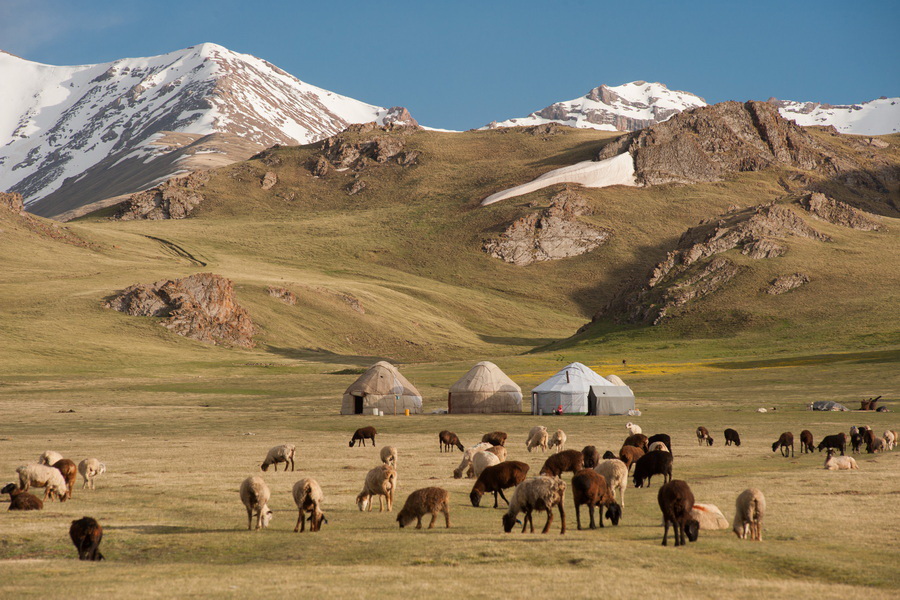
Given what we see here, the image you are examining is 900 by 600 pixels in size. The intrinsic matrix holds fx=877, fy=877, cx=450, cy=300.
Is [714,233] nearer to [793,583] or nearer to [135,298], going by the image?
[135,298]

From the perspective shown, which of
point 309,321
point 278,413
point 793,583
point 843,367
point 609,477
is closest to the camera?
point 793,583

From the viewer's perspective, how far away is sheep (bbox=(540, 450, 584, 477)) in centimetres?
2512

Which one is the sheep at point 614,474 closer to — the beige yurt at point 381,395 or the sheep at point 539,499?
the sheep at point 539,499

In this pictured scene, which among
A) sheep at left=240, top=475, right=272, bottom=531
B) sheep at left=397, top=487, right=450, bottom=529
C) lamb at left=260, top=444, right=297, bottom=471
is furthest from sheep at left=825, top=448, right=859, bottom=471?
sheep at left=240, top=475, right=272, bottom=531

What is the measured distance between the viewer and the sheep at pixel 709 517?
1967 centimetres

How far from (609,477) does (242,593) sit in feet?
35.4

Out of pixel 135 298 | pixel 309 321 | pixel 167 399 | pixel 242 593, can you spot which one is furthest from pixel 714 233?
pixel 242 593

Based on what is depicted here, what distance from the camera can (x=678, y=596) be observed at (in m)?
13.7

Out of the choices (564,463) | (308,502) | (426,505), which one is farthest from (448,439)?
(308,502)

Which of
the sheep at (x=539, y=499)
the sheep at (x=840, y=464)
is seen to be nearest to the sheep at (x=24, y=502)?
the sheep at (x=539, y=499)

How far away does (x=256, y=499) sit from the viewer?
20.2m

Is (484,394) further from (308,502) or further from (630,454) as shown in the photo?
(308,502)

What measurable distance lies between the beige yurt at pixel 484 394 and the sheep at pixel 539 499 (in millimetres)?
42315

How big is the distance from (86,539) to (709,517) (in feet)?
43.7
